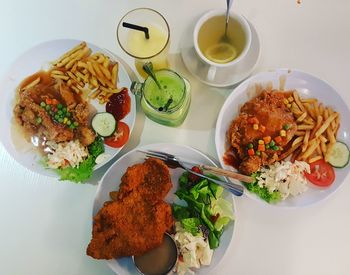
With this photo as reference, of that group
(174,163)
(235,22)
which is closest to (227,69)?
(235,22)

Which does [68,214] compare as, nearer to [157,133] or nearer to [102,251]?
[102,251]

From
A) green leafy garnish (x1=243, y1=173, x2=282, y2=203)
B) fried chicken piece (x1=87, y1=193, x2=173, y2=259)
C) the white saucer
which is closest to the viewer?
fried chicken piece (x1=87, y1=193, x2=173, y2=259)

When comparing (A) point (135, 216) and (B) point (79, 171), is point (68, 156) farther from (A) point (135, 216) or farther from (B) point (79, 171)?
(A) point (135, 216)

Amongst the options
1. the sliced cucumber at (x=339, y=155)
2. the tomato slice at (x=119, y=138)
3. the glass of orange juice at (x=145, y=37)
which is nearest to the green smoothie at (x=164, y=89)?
the glass of orange juice at (x=145, y=37)

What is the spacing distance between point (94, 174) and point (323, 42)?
1501 mm

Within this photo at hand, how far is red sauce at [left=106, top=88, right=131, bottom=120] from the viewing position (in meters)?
2.34

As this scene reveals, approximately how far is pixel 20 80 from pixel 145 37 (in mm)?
747

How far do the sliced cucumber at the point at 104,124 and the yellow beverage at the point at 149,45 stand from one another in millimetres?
349

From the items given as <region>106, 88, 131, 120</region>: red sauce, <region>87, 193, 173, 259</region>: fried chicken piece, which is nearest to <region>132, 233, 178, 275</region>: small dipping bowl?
<region>87, 193, 173, 259</region>: fried chicken piece

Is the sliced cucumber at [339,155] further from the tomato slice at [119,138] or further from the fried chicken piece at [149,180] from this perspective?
the tomato slice at [119,138]

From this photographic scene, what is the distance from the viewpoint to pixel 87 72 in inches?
94.1

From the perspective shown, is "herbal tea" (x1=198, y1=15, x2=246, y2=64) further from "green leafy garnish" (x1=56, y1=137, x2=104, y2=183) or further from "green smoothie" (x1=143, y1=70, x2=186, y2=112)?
"green leafy garnish" (x1=56, y1=137, x2=104, y2=183)

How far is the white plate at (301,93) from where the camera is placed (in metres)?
2.23

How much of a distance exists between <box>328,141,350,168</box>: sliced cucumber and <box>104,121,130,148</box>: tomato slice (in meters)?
1.08
